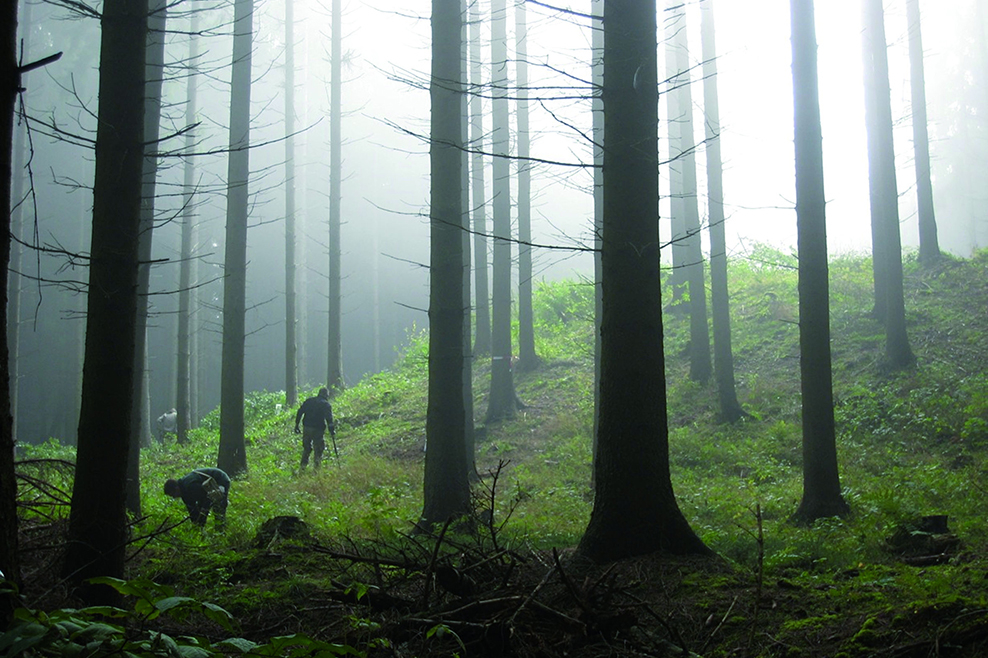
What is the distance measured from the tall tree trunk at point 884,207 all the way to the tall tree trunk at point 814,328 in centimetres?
680

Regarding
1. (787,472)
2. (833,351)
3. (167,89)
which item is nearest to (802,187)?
(787,472)

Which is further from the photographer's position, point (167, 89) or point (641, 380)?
point (167, 89)

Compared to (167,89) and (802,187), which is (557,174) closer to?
(802,187)

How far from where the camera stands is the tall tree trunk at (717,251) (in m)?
15.1

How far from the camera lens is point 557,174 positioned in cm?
820

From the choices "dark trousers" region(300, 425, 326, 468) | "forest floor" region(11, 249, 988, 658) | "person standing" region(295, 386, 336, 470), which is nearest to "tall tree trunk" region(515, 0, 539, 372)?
"forest floor" region(11, 249, 988, 658)

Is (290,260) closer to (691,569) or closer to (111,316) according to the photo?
(111,316)

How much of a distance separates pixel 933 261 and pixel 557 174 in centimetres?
1572

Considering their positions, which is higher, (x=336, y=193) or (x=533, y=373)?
(x=336, y=193)

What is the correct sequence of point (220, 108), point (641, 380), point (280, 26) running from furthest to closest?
point (220, 108) → point (280, 26) → point (641, 380)

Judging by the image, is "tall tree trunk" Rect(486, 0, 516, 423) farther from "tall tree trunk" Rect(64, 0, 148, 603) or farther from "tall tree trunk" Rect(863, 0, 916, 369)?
"tall tree trunk" Rect(64, 0, 148, 603)

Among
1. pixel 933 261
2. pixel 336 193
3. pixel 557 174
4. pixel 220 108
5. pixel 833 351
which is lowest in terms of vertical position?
pixel 833 351

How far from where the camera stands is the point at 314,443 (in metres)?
15.6

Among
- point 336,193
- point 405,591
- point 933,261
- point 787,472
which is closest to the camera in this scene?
Answer: point 405,591
